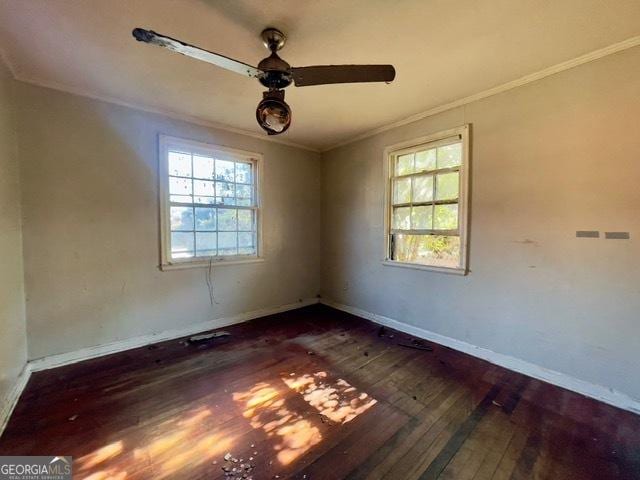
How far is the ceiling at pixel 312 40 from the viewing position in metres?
1.58

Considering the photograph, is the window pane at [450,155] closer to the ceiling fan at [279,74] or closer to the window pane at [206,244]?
the ceiling fan at [279,74]

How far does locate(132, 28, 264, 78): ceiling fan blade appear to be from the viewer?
3.94ft

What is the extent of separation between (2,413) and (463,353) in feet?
12.0

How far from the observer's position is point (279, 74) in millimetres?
1593

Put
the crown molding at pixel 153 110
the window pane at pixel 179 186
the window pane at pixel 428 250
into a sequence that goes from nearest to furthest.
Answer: the crown molding at pixel 153 110 → the window pane at pixel 428 250 → the window pane at pixel 179 186

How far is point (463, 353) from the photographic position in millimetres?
2752

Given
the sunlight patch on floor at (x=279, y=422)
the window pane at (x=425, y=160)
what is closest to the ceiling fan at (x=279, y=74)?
the window pane at (x=425, y=160)

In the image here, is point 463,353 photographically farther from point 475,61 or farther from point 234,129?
point 234,129

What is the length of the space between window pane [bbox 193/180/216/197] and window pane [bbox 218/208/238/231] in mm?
236

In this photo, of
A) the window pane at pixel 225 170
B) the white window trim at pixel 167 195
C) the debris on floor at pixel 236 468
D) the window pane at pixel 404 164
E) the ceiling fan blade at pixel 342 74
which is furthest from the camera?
the window pane at pixel 225 170

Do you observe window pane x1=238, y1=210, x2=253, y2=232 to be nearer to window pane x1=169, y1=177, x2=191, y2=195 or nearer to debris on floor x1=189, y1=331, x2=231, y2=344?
window pane x1=169, y1=177, x2=191, y2=195

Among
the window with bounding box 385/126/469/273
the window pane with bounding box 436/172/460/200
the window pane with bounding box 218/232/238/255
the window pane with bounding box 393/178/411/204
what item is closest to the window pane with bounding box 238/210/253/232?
the window pane with bounding box 218/232/238/255

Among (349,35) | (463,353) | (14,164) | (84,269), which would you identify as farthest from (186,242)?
(463,353)

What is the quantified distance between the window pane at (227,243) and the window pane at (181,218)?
402mm
